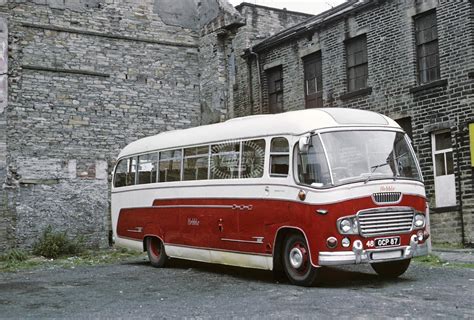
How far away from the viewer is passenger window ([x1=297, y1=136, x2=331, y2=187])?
9.59 meters

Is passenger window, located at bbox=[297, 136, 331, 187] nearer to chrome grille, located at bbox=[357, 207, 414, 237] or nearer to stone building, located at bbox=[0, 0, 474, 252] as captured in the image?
chrome grille, located at bbox=[357, 207, 414, 237]

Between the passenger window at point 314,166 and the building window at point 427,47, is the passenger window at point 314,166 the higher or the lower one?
the lower one

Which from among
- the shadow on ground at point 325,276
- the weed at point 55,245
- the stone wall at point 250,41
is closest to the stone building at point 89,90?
the weed at point 55,245

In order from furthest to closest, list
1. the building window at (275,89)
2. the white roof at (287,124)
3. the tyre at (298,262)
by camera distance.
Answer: the building window at (275,89) → the white roof at (287,124) → the tyre at (298,262)

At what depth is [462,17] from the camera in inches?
675

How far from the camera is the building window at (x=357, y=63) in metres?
20.5

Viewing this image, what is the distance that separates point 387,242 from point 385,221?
12.1 inches

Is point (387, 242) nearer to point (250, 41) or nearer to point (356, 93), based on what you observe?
point (356, 93)

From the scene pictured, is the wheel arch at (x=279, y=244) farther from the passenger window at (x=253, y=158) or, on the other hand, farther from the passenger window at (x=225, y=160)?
the passenger window at (x=225, y=160)

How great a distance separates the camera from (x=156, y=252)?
13.7 m

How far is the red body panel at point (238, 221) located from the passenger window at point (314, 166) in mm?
362

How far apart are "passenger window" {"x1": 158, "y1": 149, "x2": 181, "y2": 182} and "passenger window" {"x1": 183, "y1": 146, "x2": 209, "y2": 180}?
279 mm

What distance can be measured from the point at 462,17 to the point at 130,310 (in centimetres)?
1296

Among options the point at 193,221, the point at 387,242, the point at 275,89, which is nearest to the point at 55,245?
the point at 193,221
